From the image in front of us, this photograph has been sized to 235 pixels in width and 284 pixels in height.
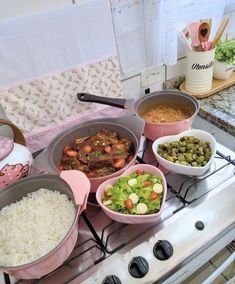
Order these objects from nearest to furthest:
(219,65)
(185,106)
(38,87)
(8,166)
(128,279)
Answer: (128,279), (8,166), (38,87), (185,106), (219,65)

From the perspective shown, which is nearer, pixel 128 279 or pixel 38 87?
pixel 128 279

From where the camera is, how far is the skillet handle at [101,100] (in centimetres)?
89

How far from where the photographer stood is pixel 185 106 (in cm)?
92

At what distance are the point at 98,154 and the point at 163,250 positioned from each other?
1.05ft

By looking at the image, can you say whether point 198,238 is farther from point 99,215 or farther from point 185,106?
point 185,106

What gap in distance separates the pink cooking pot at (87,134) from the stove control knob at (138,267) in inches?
8.4

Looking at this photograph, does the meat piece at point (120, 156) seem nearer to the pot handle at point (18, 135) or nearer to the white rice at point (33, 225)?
A: the white rice at point (33, 225)

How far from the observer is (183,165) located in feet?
2.30

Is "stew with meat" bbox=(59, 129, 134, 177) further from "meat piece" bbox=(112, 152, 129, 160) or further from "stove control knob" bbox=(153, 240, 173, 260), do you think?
"stove control knob" bbox=(153, 240, 173, 260)

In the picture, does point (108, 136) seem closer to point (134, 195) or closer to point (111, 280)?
point (134, 195)

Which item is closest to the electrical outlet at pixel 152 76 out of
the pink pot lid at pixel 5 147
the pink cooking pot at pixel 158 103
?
the pink cooking pot at pixel 158 103

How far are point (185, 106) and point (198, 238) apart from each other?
0.47 meters

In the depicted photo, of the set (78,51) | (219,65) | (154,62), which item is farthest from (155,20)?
(219,65)

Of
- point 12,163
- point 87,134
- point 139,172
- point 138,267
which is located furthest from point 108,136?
point 138,267
